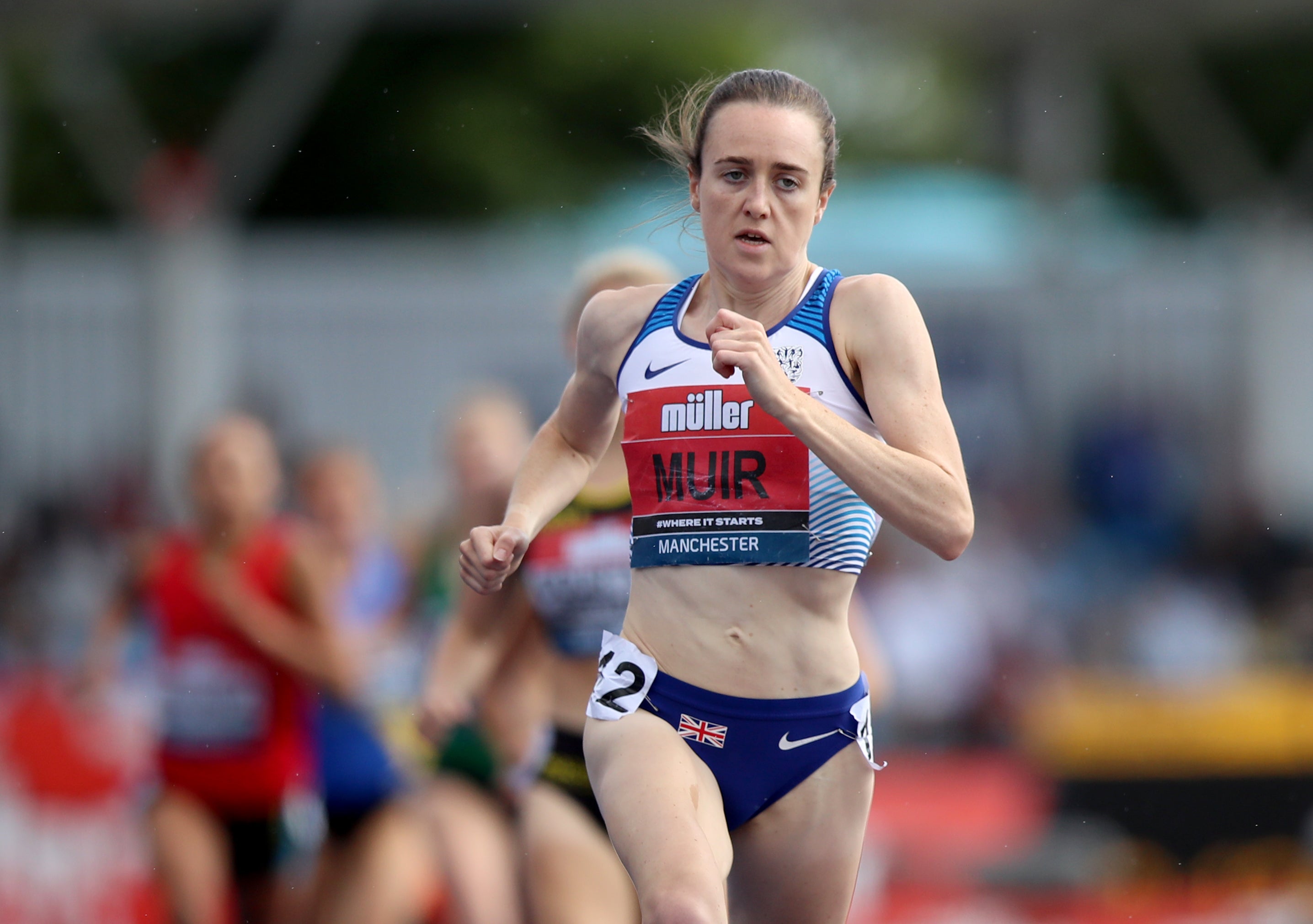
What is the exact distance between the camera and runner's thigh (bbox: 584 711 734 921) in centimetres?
330

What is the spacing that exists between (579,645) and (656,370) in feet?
→ 5.98

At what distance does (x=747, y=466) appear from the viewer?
360 centimetres

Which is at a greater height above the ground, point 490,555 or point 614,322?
point 614,322

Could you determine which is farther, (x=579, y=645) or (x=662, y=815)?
(x=579, y=645)

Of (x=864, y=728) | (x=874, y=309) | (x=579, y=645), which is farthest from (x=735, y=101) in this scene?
(x=579, y=645)

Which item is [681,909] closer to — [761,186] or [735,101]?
[761,186]

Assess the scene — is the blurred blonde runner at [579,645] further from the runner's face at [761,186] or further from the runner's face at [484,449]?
the runner's face at [761,186]

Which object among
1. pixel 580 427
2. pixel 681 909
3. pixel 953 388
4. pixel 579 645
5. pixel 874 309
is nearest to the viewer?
pixel 681 909

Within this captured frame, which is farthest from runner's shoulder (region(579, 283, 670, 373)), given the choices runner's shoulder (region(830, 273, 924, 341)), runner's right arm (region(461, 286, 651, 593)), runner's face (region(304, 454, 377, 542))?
runner's face (region(304, 454, 377, 542))

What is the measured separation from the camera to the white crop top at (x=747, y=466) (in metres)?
3.57

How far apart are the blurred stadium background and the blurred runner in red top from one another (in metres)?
1.65

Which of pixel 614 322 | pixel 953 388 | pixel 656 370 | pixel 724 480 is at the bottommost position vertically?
pixel 724 480

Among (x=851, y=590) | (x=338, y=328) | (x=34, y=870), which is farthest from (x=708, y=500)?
(x=338, y=328)

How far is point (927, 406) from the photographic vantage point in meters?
3.44
